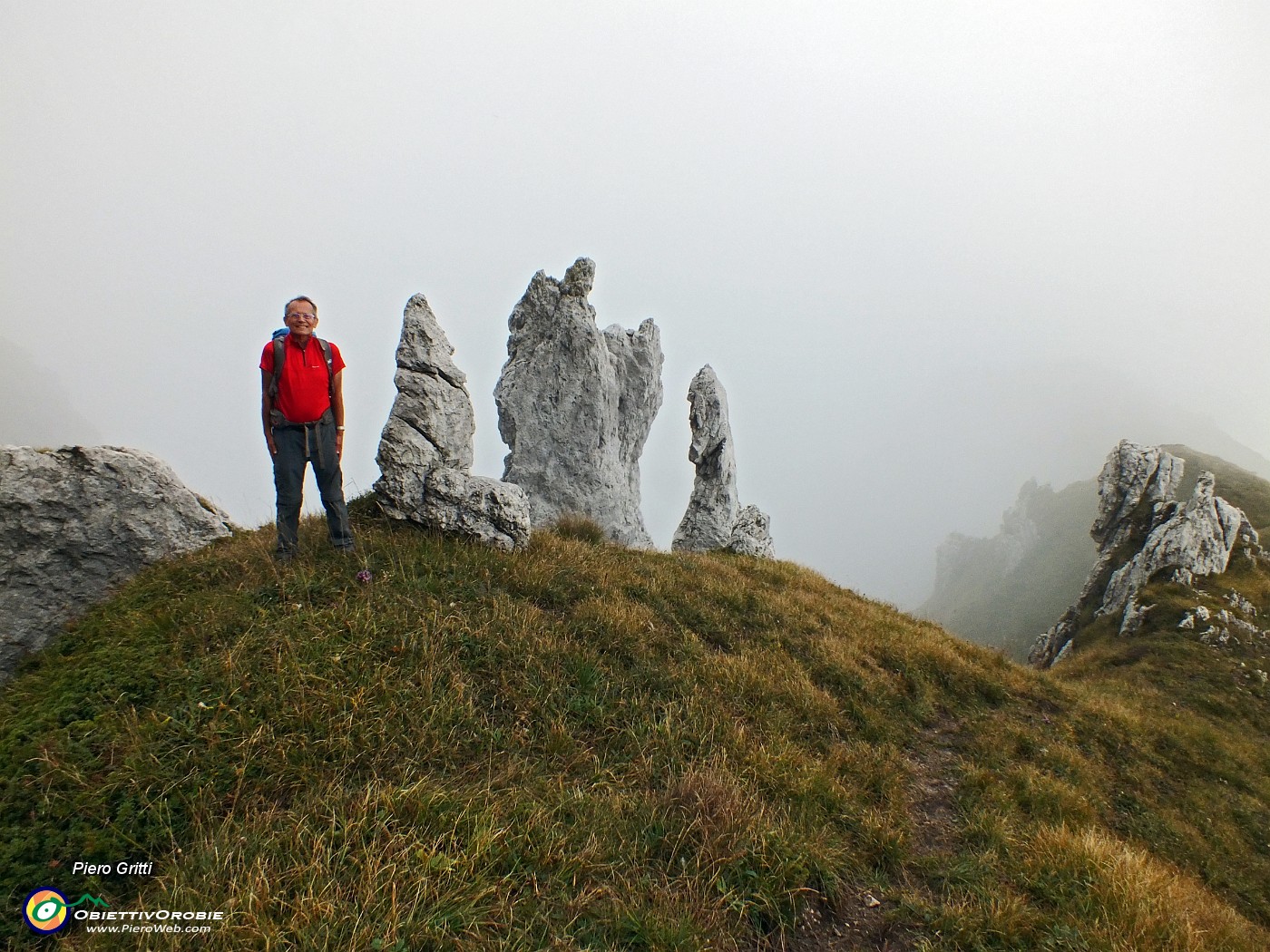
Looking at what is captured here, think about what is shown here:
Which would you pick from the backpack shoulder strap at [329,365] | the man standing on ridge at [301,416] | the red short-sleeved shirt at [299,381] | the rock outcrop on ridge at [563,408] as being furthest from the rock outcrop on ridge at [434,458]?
the rock outcrop on ridge at [563,408]

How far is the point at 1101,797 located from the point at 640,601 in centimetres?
841

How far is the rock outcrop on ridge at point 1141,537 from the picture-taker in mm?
20562

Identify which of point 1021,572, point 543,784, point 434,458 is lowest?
point 1021,572

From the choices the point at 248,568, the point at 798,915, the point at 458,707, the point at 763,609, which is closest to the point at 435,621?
the point at 458,707

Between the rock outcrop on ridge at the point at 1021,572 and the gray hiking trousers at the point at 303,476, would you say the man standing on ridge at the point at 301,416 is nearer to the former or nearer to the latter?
the gray hiking trousers at the point at 303,476

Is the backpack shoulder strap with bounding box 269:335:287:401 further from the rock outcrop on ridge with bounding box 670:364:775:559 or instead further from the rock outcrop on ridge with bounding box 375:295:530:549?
the rock outcrop on ridge with bounding box 670:364:775:559

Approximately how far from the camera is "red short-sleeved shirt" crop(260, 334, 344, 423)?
314 inches

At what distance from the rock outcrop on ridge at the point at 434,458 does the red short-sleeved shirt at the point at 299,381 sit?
2191mm

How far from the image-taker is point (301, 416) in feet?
26.6

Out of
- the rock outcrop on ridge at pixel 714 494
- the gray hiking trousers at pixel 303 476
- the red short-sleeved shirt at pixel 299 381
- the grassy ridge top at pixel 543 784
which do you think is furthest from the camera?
the rock outcrop on ridge at pixel 714 494

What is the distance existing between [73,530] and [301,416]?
4.17 m

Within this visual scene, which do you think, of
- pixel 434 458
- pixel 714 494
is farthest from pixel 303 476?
pixel 714 494

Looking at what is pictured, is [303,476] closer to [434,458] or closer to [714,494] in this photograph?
[434,458]

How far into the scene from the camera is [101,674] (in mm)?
6031
